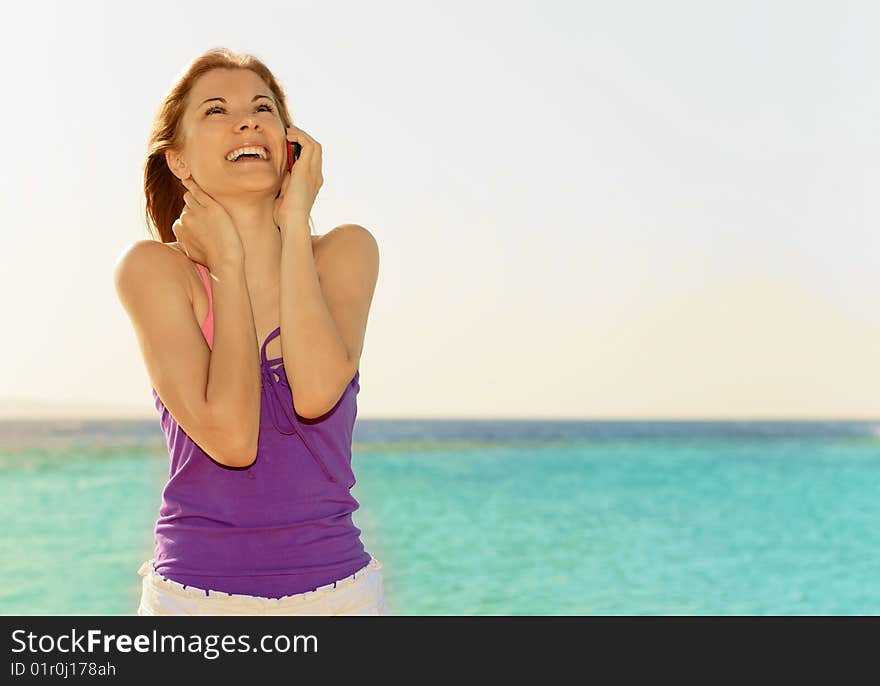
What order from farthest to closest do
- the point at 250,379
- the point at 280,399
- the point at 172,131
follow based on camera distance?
the point at 172,131 < the point at 280,399 < the point at 250,379

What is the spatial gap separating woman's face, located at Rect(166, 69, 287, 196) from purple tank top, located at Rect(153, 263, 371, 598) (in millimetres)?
355

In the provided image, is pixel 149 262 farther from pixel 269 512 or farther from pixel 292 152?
pixel 269 512

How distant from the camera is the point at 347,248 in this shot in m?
2.00

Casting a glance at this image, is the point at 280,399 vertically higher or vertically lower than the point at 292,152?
lower

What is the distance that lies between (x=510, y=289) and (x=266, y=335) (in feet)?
56.5

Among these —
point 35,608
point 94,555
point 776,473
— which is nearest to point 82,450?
point 94,555

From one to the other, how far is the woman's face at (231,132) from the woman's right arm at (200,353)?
18cm

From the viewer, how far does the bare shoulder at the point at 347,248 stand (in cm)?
198


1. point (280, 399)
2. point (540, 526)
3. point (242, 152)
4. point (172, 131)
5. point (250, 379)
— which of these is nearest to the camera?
point (250, 379)

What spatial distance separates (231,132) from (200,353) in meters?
0.43

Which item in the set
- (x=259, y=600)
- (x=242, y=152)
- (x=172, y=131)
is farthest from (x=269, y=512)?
(x=172, y=131)

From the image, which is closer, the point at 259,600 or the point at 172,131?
the point at 259,600

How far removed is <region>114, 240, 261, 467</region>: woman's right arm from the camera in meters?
1.69

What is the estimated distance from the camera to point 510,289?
19.0 metres
